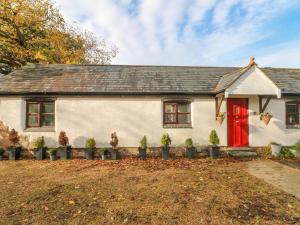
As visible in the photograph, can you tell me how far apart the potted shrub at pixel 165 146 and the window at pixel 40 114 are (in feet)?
20.2

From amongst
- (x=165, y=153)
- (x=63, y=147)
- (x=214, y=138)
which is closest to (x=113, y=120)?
(x=63, y=147)

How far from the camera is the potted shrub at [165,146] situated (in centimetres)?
1088

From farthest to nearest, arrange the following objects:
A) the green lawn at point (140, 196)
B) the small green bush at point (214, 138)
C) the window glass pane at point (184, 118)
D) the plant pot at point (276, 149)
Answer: the window glass pane at point (184, 118)
the plant pot at point (276, 149)
the small green bush at point (214, 138)
the green lawn at point (140, 196)

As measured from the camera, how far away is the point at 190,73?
44.9ft

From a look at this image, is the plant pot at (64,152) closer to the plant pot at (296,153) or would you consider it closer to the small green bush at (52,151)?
the small green bush at (52,151)

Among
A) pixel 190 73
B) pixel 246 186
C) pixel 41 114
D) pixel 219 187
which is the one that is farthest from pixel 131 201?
pixel 190 73

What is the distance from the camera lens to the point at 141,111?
11688mm

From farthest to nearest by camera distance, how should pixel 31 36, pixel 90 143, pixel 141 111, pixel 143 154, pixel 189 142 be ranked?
pixel 31 36 < pixel 141 111 < pixel 189 142 < pixel 90 143 < pixel 143 154

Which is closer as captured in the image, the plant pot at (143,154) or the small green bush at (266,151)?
the plant pot at (143,154)

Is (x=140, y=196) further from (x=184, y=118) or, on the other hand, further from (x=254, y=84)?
(x=254, y=84)

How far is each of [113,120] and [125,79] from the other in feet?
8.86

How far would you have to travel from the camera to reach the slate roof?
11.6 metres

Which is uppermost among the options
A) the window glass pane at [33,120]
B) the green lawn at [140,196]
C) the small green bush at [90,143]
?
the window glass pane at [33,120]

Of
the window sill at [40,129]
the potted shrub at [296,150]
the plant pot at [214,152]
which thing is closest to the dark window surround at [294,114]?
the potted shrub at [296,150]
